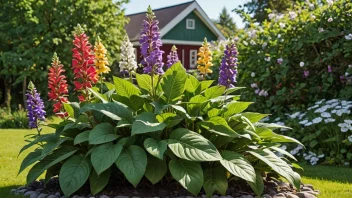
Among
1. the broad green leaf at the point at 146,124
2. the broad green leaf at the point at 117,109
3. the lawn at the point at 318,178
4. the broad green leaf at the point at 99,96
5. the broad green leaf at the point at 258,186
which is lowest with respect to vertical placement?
the lawn at the point at 318,178

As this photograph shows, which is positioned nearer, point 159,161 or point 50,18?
point 159,161

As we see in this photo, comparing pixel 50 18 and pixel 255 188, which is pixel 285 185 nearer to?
pixel 255 188

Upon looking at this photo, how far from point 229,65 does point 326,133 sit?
299 centimetres

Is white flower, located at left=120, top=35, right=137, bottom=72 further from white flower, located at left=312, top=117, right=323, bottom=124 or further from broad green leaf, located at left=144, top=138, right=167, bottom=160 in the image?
white flower, located at left=312, top=117, right=323, bottom=124

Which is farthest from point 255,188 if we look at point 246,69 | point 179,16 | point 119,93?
point 179,16

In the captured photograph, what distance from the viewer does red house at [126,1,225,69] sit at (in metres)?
24.5

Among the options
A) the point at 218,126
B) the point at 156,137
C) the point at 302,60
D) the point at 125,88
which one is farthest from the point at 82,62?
the point at 302,60

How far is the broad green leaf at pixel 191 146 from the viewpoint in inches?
132

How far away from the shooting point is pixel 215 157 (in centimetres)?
337

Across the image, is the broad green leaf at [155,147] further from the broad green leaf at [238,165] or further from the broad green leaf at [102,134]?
the broad green leaf at [238,165]

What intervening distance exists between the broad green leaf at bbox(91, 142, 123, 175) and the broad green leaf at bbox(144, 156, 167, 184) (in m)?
0.30

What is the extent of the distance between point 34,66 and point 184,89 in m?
12.7

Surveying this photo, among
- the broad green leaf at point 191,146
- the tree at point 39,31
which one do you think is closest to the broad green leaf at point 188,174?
the broad green leaf at point 191,146

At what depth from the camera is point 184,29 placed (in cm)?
2511
